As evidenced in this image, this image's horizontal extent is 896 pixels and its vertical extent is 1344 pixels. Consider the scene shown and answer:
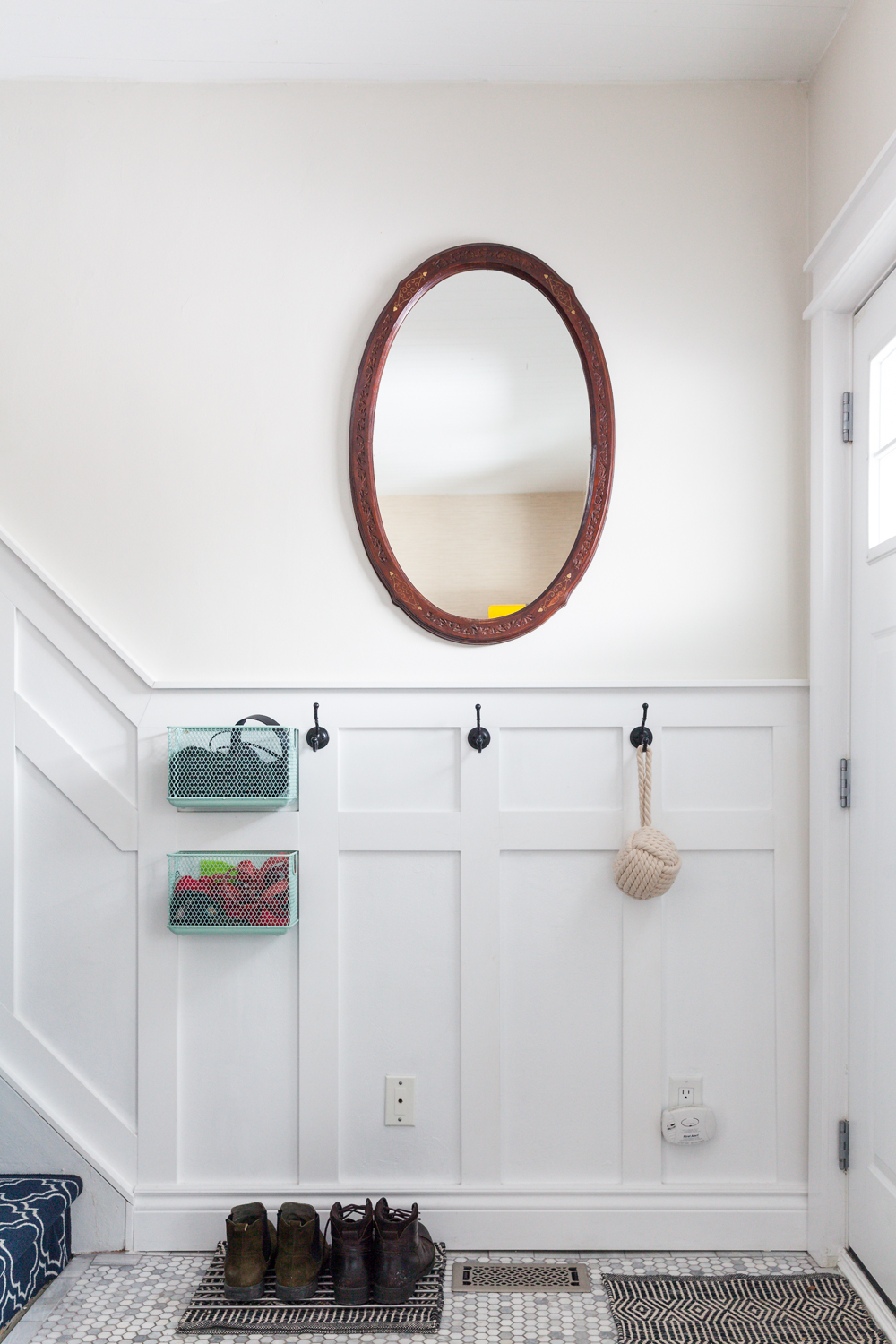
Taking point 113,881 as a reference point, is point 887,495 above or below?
above

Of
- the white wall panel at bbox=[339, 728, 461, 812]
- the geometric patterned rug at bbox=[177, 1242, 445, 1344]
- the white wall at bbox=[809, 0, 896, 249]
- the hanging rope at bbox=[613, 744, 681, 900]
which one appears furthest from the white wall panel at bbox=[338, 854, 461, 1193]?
the white wall at bbox=[809, 0, 896, 249]

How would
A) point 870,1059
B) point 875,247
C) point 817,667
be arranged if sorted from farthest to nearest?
1. point 817,667
2. point 870,1059
3. point 875,247

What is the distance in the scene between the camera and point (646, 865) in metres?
1.75

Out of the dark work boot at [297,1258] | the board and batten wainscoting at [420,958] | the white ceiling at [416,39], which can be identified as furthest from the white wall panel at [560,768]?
the white ceiling at [416,39]

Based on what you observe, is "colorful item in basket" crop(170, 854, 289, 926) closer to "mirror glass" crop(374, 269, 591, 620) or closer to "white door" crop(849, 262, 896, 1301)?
"mirror glass" crop(374, 269, 591, 620)

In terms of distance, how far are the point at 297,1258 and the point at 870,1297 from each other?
3.36 ft

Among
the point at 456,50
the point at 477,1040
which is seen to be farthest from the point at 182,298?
the point at 477,1040

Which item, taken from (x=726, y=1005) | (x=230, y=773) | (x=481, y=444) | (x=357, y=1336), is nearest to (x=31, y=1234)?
(x=357, y=1336)

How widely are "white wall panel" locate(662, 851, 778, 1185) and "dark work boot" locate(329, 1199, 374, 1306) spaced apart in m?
0.61

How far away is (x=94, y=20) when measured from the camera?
5.72 feet

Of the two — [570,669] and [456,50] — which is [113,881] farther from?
[456,50]

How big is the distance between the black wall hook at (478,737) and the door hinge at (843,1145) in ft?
3.28

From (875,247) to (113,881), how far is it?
1.84m

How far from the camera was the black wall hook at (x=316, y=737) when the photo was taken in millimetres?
1852
